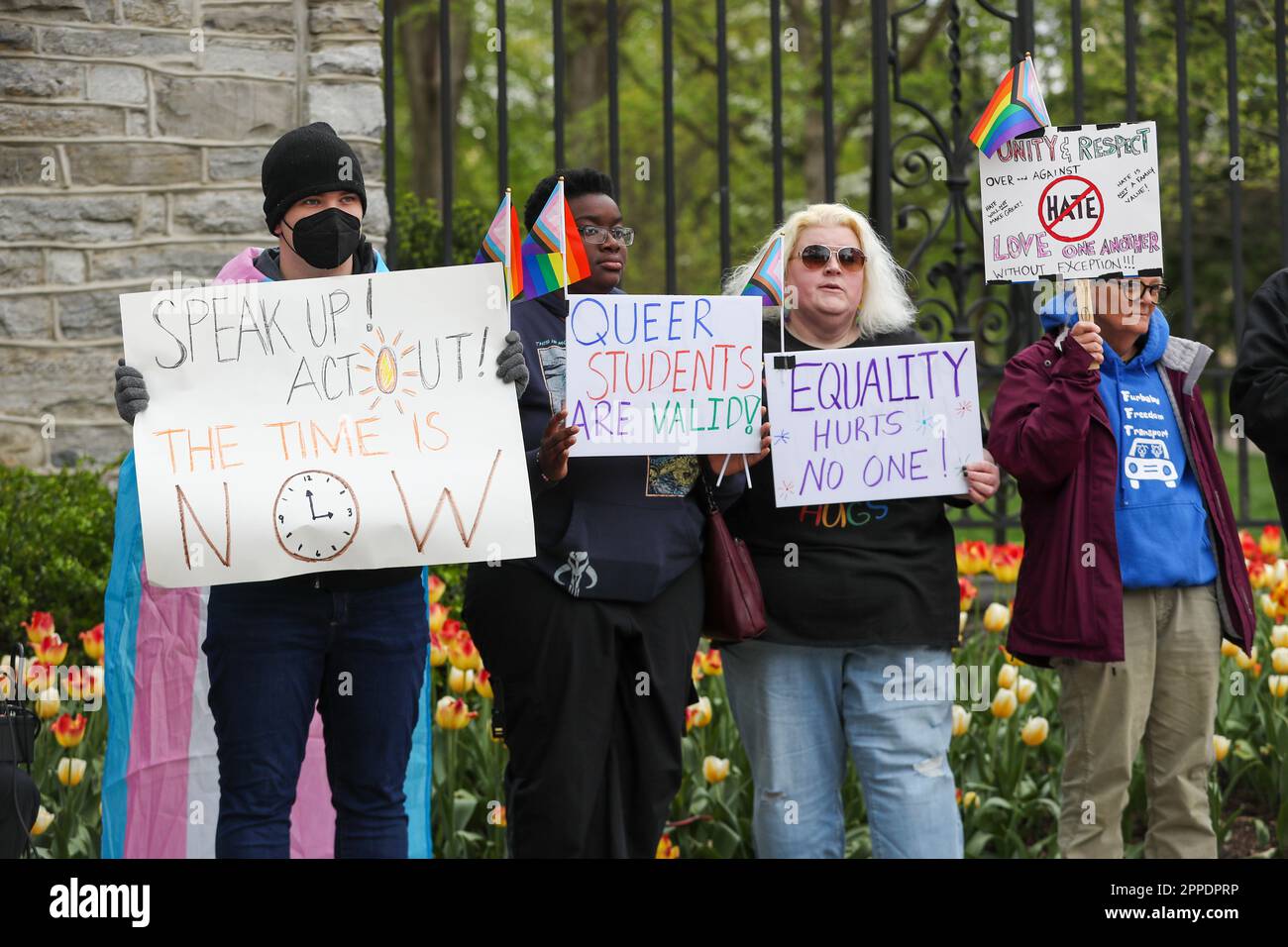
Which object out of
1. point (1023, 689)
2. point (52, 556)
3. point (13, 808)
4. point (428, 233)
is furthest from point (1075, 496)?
point (428, 233)

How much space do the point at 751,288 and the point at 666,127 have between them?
2081 millimetres

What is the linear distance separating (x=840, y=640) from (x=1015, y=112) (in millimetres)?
1360

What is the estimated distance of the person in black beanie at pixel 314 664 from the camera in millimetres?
3104

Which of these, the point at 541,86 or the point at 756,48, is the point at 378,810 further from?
the point at 541,86

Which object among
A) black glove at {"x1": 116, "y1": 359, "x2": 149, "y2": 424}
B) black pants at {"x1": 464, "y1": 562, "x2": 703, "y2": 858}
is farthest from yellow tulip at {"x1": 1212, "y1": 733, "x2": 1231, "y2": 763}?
black glove at {"x1": 116, "y1": 359, "x2": 149, "y2": 424}

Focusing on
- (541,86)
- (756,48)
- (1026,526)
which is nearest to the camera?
(1026,526)

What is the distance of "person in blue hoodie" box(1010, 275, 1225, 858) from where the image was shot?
3654 millimetres

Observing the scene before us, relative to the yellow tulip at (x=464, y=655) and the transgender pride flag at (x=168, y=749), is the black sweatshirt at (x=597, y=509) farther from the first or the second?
the yellow tulip at (x=464, y=655)

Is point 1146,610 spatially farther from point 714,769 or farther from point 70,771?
point 70,771

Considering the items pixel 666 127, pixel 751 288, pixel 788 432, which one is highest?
pixel 666 127

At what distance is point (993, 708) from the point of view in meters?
4.43

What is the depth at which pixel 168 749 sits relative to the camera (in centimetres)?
378

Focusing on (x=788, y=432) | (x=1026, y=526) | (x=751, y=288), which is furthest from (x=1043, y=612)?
(x=751, y=288)

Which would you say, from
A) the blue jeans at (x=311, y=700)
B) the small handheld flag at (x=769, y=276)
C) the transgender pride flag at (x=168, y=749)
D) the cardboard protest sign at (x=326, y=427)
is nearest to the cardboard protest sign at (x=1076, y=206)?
the small handheld flag at (x=769, y=276)
